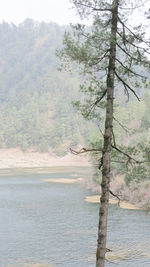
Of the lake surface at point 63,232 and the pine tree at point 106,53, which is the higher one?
the pine tree at point 106,53

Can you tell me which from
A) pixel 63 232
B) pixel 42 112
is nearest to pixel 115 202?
pixel 63 232

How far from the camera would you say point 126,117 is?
86688 millimetres

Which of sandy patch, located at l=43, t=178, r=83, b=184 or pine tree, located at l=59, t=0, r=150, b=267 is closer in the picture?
pine tree, located at l=59, t=0, r=150, b=267

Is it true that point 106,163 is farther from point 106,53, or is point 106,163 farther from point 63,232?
point 63,232

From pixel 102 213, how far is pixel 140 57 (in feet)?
17.1

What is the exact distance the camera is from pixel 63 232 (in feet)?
110

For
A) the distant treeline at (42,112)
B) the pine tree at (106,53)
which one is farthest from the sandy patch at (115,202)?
the distant treeline at (42,112)

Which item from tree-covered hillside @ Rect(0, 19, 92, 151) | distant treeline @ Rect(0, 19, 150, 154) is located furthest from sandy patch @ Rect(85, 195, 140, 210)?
tree-covered hillside @ Rect(0, 19, 92, 151)

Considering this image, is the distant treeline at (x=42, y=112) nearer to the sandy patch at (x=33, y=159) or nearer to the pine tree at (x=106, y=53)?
the sandy patch at (x=33, y=159)

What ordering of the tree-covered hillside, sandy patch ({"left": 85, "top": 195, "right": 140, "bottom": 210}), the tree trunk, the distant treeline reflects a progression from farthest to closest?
the tree-covered hillside < the distant treeline < sandy patch ({"left": 85, "top": 195, "right": 140, "bottom": 210}) < the tree trunk

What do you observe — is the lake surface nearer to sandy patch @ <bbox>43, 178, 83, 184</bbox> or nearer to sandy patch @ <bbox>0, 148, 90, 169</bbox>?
sandy patch @ <bbox>43, 178, 83, 184</bbox>

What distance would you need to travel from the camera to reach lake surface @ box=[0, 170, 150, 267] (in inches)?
1030

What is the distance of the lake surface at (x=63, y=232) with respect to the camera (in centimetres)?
2616

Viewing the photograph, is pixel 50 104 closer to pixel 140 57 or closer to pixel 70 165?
pixel 70 165
